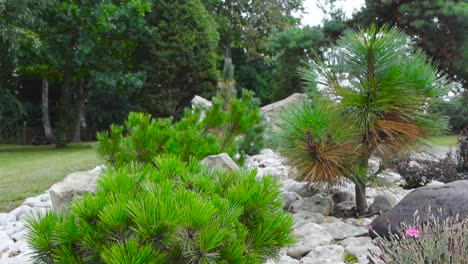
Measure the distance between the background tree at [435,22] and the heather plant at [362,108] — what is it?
38.4 feet

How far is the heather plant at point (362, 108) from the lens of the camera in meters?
3.19

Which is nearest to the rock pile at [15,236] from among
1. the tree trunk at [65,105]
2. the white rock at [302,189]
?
the white rock at [302,189]

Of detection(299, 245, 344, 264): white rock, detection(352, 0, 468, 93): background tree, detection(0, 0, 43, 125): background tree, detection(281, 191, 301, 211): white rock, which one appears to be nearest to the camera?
detection(299, 245, 344, 264): white rock

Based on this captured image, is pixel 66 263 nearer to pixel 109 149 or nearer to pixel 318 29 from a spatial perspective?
pixel 109 149

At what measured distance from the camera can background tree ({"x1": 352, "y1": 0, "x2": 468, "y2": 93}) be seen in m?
13.8

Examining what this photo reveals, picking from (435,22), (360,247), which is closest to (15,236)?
(360,247)

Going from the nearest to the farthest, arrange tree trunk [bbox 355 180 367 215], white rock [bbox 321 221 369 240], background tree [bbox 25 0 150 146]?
white rock [bbox 321 221 369 240] → tree trunk [bbox 355 180 367 215] → background tree [bbox 25 0 150 146]

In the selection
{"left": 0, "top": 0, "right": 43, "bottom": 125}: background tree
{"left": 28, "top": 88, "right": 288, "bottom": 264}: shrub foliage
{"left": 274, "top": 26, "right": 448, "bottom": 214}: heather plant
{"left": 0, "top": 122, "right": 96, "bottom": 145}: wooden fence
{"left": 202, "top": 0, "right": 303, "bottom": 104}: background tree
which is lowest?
{"left": 0, "top": 122, "right": 96, "bottom": 145}: wooden fence

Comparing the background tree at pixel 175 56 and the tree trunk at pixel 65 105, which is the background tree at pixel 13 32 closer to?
the tree trunk at pixel 65 105

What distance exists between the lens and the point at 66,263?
1429 mm

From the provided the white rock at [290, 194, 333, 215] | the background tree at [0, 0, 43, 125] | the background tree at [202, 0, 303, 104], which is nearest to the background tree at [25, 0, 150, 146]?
the background tree at [0, 0, 43, 125]

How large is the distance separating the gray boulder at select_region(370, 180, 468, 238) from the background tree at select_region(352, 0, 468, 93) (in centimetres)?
1220

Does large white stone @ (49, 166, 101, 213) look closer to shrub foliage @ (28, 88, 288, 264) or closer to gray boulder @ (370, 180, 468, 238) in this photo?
shrub foliage @ (28, 88, 288, 264)

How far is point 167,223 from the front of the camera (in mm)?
1290
